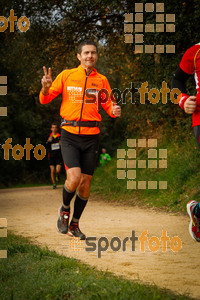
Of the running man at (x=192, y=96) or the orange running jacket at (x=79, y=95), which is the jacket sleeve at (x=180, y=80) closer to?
the running man at (x=192, y=96)

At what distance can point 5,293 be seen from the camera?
3941 mm

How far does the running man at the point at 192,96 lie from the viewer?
177 inches

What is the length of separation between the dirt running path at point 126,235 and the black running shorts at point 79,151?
1048 millimetres

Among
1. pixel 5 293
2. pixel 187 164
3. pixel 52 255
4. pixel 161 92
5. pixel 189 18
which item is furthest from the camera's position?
pixel 161 92

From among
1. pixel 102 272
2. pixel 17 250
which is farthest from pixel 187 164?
pixel 102 272

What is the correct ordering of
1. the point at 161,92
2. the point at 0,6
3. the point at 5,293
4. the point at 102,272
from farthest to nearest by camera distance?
the point at 0,6, the point at 161,92, the point at 102,272, the point at 5,293

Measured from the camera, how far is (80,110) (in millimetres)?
6082

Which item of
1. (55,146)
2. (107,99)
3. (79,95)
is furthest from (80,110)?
(55,146)

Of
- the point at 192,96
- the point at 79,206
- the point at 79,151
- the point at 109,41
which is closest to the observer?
the point at 192,96

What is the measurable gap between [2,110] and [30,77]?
10.5 m

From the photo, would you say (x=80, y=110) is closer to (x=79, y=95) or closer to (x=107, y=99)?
(x=79, y=95)

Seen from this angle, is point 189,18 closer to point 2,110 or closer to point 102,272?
point 102,272

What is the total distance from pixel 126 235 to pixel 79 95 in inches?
89.9

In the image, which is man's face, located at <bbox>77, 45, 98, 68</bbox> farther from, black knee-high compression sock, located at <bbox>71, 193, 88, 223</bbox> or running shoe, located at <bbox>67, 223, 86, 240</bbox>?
running shoe, located at <bbox>67, 223, 86, 240</bbox>
